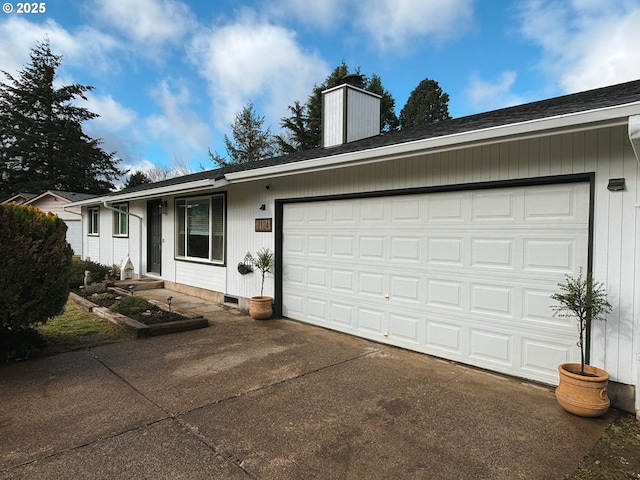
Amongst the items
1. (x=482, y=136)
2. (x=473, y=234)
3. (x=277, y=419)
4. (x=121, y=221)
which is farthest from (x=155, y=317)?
(x=121, y=221)

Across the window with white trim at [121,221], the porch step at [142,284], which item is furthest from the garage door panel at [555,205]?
the window with white trim at [121,221]

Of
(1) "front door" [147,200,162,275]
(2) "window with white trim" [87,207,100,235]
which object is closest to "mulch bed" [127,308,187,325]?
(1) "front door" [147,200,162,275]

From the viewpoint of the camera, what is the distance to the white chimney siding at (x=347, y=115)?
7.69 metres

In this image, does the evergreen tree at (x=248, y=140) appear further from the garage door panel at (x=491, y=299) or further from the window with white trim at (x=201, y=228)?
the garage door panel at (x=491, y=299)

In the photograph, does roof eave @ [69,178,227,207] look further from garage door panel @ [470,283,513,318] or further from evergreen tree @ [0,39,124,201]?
evergreen tree @ [0,39,124,201]

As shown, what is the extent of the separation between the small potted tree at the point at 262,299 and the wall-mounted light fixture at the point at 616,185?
489cm

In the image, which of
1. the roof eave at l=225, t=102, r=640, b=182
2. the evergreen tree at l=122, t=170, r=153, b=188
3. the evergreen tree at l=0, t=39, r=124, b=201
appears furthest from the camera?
the evergreen tree at l=122, t=170, r=153, b=188

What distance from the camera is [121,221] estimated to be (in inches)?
462

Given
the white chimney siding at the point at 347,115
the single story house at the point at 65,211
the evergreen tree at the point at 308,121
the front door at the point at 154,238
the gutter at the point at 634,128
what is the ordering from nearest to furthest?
the gutter at the point at 634,128 → the white chimney siding at the point at 347,115 → the front door at the point at 154,238 → the single story house at the point at 65,211 → the evergreen tree at the point at 308,121

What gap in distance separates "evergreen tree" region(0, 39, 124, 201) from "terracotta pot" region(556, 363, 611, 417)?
33.6 m

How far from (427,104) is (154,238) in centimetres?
1983

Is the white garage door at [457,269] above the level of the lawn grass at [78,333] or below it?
above

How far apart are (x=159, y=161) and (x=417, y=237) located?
105 feet

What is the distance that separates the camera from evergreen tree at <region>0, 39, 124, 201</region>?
2753 cm
